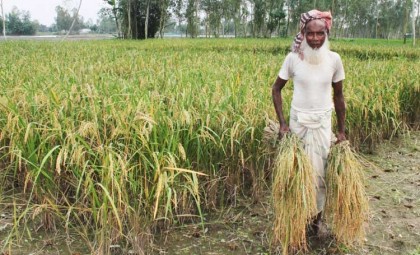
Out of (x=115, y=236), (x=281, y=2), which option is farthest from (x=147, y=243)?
(x=281, y=2)

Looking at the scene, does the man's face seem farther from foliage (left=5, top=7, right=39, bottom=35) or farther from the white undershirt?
foliage (left=5, top=7, right=39, bottom=35)

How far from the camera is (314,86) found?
7.75 ft

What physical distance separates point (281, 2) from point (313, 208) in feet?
127

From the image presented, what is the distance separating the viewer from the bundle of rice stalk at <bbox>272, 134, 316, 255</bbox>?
2.21 m

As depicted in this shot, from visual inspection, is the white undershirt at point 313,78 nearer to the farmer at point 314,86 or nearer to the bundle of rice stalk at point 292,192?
the farmer at point 314,86

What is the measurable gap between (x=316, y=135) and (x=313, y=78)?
1.05 feet

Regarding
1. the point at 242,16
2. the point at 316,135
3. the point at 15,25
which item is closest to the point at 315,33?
the point at 316,135

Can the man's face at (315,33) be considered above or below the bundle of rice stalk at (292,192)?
above

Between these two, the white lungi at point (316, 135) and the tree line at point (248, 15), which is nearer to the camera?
the white lungi at point (316, 135)

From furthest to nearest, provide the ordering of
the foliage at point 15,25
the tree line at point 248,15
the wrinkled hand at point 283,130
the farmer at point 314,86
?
the foliage at point 15,25 → the tree line at point 248,15 → the wrinkled hand at point 283,130 → the farmer at point 314,86

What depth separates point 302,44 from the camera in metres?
2.35

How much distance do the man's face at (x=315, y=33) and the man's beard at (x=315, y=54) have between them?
19 mm

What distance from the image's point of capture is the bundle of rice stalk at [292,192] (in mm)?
2205

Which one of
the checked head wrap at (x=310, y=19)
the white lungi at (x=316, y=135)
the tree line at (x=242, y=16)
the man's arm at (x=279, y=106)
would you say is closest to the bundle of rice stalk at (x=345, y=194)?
the white lungi at (x=316, y=135)
